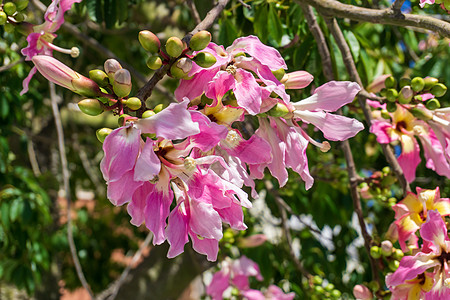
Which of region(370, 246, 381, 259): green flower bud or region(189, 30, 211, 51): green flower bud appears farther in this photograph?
region(370, 246, 381, 259): green flower bud

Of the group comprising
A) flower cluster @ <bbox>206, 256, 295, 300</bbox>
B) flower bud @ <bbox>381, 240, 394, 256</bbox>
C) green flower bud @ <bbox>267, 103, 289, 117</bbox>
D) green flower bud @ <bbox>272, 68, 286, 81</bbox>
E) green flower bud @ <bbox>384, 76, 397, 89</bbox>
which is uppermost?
green flower bud @ <bbox>272, 68, 286, 81</bbox>

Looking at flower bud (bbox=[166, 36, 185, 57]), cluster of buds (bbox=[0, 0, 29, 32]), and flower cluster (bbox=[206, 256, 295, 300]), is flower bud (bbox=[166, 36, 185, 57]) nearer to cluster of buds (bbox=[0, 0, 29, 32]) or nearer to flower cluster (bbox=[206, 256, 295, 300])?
cluster of buds (bbox=[0, 0, 29, 32])

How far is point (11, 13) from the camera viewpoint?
1.06m

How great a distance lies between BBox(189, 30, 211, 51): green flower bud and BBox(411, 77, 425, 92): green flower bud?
1.74ft

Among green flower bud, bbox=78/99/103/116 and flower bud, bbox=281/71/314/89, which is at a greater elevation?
green flower bud, bbox=78/99/103/116

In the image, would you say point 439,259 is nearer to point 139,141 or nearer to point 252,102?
point 252,102

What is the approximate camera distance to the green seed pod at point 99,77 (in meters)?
0.67

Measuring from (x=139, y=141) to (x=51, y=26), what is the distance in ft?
1.68

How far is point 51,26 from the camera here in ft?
3.28

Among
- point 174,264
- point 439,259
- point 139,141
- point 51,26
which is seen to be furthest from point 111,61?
point 174,264

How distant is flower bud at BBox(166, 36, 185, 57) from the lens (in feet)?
2.19

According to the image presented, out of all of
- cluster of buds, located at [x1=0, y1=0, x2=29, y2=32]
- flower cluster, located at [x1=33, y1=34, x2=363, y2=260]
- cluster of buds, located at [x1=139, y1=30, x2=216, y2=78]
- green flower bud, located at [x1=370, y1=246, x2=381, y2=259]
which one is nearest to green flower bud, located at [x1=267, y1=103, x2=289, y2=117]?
flower cluster, located at [x1=33, y1=34, x2=363, y2=260]

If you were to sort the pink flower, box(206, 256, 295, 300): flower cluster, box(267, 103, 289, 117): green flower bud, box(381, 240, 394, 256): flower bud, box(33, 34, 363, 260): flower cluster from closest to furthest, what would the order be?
1. box(33, 34, 363, 260): flower cluster
2. box(267, 103, 289, 117): green flower bud
3. the pink flower
4. box(381, 240, 394, 256): flower bud
5. box(206, 256, 295, 300): flower cluster

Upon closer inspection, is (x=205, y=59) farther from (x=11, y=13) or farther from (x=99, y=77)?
(x=11, y=13)
